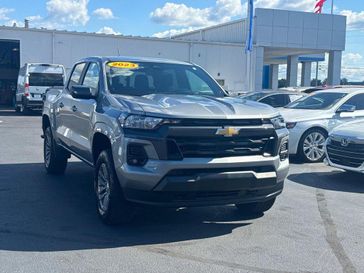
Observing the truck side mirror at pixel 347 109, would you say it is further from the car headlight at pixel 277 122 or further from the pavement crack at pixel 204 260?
the pavement crack at pixel 204 260

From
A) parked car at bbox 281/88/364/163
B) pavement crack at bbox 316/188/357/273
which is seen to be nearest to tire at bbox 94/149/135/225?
pavement crack at bbox 316/188/357/273

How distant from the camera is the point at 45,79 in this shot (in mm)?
23469

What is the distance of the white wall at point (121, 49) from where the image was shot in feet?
96.5

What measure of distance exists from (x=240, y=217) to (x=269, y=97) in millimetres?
9582

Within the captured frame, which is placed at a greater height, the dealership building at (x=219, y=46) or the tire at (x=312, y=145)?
the dealership building at (x=219, y=46)

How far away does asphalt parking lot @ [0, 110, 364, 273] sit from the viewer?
467 cm

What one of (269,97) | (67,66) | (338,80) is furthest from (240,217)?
(338,80)

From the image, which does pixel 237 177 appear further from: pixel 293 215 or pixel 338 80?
pixel 338 80

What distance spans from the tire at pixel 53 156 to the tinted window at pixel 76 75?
111cm

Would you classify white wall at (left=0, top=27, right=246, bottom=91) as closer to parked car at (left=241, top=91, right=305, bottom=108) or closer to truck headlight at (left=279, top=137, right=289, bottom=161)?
parked car at (left=241, top=91, right=305, bottom=108)

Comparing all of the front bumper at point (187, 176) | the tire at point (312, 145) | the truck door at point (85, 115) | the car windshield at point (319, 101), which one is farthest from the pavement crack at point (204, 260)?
the car windshield at point (319, 101)

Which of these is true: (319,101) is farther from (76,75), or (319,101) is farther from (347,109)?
(76,75)

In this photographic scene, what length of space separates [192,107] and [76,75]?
3.17 m

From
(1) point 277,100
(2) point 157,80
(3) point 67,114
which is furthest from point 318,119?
(3) point 67,114
